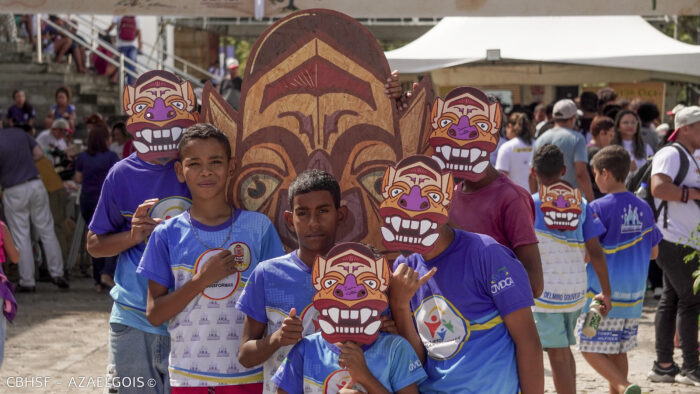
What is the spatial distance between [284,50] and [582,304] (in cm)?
256

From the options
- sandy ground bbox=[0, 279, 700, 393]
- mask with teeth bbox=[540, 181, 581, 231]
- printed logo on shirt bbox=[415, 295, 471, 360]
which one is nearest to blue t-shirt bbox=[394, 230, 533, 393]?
printed logo on shirt bbox=[415, 295, 471, 360]

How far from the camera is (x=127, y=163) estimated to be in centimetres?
390

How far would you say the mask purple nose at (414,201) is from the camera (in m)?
3.09

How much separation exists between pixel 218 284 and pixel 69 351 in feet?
14.5

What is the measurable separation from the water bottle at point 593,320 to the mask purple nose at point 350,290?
2.75m

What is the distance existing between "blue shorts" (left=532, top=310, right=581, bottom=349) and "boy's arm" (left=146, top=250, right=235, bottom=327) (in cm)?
241

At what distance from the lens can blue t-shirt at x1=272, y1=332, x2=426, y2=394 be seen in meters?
3.01

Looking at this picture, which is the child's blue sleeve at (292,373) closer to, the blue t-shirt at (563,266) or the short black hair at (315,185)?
the short black hair at (315,185)

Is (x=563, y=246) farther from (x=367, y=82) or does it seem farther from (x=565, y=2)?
(x=367, y=82)

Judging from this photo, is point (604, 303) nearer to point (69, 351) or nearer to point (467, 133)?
point (467, 133)

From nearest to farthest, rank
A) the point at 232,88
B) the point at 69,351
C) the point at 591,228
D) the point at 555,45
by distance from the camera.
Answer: the point at 591,228 → the point at 69,351 → the point at 555,45 → the point at 232,88

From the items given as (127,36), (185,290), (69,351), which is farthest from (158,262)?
(127,36)

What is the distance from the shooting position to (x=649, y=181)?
6852 mm

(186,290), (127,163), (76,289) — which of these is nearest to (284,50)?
(127,163)
